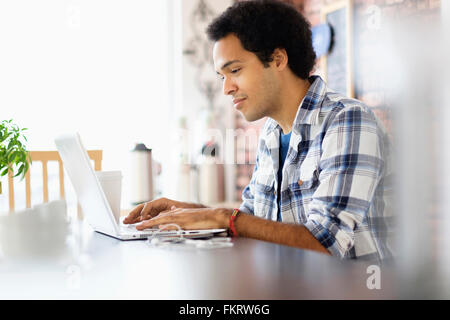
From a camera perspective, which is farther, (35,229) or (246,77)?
(246,77)

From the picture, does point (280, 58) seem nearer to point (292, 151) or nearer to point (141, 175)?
point (292, 151)

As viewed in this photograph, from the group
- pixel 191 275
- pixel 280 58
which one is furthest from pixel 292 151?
pixel 191 275

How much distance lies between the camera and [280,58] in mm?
1588

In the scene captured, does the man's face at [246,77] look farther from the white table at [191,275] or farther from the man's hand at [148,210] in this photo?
the white table at [191,275]

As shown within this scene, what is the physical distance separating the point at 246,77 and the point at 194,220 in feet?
2.09

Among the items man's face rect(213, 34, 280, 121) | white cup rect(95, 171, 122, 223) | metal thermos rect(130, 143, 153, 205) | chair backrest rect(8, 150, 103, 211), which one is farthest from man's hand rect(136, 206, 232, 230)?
metal thermos rect(130, 143, 153, 205)

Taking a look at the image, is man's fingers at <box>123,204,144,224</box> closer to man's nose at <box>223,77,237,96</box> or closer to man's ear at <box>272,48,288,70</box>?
man's nose at <box>223,77,237,96</box>

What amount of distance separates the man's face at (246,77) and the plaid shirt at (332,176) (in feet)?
0.51

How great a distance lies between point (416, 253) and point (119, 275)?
0.57m

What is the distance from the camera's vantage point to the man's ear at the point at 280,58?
1.58 m

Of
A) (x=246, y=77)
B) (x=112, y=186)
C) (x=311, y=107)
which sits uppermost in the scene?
(x=246, y=77)

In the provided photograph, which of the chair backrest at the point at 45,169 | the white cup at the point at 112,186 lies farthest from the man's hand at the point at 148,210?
the chair backrest at the point at 45,169

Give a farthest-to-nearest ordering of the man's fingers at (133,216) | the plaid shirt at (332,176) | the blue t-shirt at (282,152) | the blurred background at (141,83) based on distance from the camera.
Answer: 1. the blurred background at (141,83)
2. the blue t-shirt at (282,152)
3. the man's fingers at (133,216)
4. the plaid shirt at (332,176)
